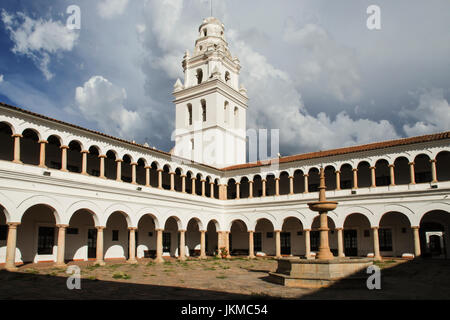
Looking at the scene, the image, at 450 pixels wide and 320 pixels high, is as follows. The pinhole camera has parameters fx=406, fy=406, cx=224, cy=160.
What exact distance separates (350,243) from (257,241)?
23.5 feet

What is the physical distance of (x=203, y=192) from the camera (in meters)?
28.7

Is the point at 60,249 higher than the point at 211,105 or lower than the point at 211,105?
lower

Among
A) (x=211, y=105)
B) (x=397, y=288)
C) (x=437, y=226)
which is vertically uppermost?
(x=211, y=105)

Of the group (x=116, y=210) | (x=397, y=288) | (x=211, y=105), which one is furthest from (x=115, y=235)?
(x=397, y=288)

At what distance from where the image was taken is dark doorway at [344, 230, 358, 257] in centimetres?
2772

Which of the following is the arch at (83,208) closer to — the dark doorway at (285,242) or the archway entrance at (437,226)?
the dark doorway at (285,242)

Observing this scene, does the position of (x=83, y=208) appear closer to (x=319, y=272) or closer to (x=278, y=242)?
(x=319, y=272)

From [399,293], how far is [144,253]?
746 inches

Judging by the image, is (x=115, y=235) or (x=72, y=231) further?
(x=115, y=235)

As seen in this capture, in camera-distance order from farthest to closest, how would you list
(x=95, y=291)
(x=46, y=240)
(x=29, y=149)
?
(x=46, y=240)
(x=29, y=149)
(x=95, y=291)

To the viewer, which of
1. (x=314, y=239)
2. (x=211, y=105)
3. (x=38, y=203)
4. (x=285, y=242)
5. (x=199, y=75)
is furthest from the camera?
(x=199, y=75)
